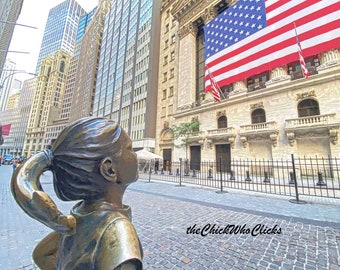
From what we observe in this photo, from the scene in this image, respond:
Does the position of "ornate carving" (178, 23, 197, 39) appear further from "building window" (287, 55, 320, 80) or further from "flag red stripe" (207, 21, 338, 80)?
"building window" (287, 55, 320, 80)

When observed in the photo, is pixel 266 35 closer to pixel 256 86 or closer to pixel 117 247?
pixel 256 86

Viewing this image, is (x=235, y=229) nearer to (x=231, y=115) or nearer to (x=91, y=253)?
(x=91, y=253)

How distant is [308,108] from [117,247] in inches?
737

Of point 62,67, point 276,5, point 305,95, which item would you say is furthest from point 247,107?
point 62,67

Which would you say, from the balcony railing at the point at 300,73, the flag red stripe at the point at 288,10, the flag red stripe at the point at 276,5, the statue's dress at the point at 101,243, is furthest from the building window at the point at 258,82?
the statue's dress at the point at 101,243

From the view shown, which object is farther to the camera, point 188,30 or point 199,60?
point 188,30

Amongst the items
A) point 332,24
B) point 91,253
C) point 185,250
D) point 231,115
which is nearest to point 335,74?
point 332,24

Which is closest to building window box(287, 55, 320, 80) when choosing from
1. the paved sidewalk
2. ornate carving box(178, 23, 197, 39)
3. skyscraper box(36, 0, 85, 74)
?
the paved sidewalk

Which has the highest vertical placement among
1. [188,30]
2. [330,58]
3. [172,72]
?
[188,30]

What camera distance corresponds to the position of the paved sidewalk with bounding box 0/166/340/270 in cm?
278

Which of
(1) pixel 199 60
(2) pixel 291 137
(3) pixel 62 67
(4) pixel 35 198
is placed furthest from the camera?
(3) pixel 62 67

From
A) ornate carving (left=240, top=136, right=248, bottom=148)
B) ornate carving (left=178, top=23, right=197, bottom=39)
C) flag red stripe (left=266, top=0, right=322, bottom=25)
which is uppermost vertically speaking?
ornate carving (left=178, top=23, right=197, bottom=39)

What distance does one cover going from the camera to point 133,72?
35125 mm

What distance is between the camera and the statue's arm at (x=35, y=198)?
632 millimetres
